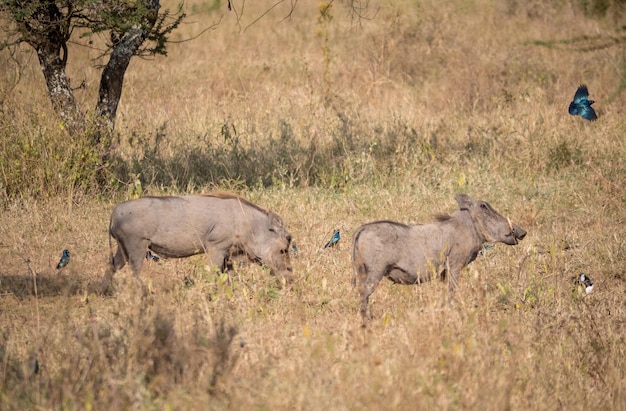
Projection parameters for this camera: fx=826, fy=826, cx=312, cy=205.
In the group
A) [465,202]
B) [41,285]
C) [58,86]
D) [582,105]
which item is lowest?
[41,285]

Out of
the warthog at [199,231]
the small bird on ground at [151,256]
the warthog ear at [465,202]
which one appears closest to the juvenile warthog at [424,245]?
the warthog ear at [465,202]

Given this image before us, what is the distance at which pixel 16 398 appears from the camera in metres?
3.76

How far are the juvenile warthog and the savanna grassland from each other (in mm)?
198

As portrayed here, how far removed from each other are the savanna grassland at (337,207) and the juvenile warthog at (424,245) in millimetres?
198

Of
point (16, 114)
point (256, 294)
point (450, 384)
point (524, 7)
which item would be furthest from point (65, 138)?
point (524, 7)

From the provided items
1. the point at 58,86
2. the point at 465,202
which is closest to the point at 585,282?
the point at 465,202

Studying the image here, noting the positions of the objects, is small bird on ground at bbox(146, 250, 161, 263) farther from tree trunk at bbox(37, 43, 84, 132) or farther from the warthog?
tree trunk at bbox(37, 43, 84, 132)

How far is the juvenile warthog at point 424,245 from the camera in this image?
5.20 metres

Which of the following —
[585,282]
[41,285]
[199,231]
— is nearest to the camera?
[585,282]

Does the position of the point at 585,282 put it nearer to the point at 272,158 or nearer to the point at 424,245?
the point at 424,245

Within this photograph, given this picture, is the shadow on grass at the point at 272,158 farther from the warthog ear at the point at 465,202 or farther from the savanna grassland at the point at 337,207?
the warthog ear at the point at 465,202

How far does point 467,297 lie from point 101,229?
3.63 meters

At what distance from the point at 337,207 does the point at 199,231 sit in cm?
263

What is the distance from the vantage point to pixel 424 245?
5.39m
